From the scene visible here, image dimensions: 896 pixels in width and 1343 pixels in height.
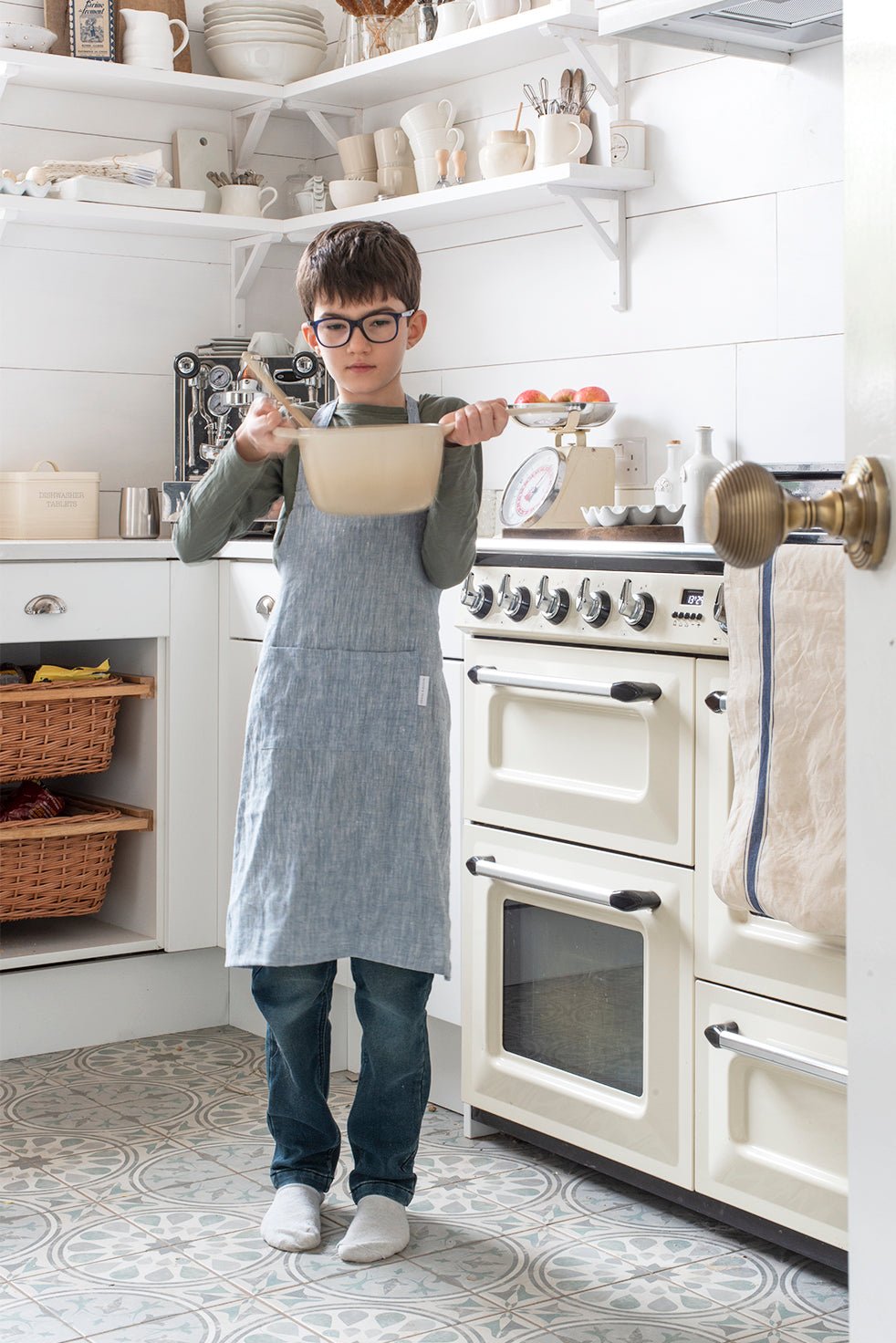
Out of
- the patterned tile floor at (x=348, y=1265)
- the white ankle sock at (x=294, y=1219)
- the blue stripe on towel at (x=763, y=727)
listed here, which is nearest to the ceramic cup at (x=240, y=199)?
the patterned tile floor at (x=348, y=1265)

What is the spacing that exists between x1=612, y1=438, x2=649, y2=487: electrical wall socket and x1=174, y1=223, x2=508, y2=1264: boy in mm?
840

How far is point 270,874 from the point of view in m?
1.97

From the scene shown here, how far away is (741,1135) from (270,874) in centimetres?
68

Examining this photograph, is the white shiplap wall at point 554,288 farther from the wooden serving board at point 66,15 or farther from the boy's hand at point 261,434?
the boy's hand at point 261,434

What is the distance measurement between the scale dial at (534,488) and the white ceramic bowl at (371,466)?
97 cm

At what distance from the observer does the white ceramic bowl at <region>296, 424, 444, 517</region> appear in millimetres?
1616

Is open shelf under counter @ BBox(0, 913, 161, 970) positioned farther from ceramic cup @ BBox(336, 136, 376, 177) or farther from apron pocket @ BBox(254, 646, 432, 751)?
ceramic cup @ BBox(336, 136, 376, 177)

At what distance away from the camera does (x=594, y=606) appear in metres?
2.10

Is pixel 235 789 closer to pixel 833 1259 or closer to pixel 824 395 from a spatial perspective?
pixel 824 395

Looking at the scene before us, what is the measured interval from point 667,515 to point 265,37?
1.74 m

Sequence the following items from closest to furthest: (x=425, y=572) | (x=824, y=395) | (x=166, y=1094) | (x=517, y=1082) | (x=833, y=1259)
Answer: (x=833, y=1259)
(x=425, y=572)
(x=517, y=1082)
(x=824, y=395)
(x=166, y=1094)

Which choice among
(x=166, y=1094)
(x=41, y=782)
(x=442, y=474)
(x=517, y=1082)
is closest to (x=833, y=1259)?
(x=517, y=1082)

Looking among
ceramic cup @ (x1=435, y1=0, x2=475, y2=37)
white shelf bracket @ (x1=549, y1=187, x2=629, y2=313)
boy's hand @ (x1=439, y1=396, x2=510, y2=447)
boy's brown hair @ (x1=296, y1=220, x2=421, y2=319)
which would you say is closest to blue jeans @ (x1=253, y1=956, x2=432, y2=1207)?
boy's hand @ (x1=439, y1=396, x2=510, y2=447)

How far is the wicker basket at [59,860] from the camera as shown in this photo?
114 inches
